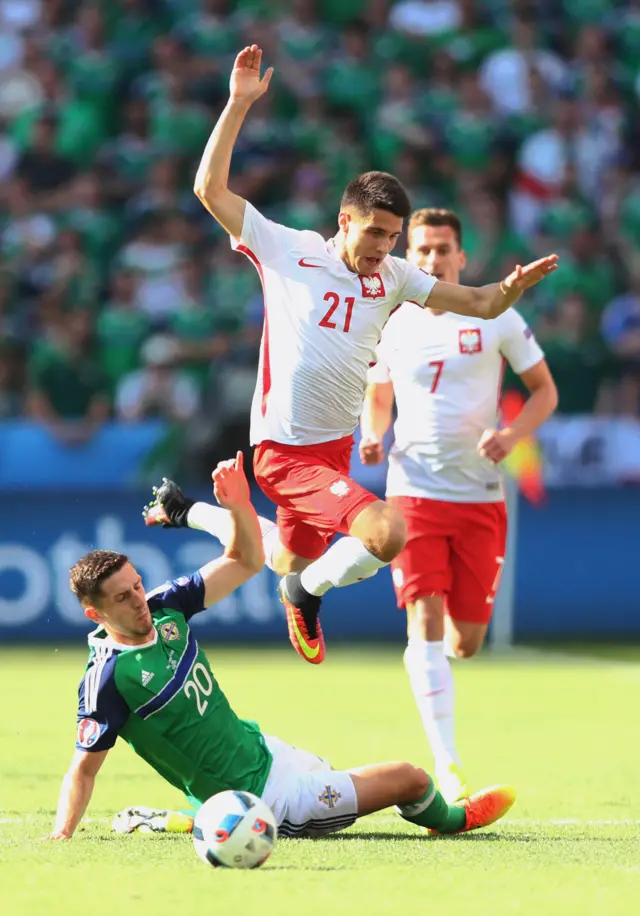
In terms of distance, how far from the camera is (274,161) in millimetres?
16281

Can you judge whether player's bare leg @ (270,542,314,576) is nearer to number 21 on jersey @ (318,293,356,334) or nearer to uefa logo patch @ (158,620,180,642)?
number 21 on jersey @ (318,293,356,334)

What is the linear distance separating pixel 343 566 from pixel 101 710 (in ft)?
4.30

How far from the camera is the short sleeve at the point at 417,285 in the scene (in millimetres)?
6574

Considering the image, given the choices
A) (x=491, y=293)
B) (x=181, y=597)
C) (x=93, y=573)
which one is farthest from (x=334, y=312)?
(x=93, y=573)

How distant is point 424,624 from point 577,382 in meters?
7.46

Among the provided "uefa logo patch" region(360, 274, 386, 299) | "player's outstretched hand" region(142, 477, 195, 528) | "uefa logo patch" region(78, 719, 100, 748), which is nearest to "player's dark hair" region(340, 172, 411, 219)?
"uefa logo patch" region(360, 274, 386, 299)

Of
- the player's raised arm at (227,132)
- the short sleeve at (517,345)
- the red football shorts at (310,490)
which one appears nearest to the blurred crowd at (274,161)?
the short sleeve at (517,345)

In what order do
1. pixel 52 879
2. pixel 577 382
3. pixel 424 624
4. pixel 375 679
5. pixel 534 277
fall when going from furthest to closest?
pixel 577 382 < pixel 375 679 < pixel 424 624 < pixel 534 277 < pixel 52 879

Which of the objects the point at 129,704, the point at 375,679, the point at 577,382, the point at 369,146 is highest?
the point at 369,146

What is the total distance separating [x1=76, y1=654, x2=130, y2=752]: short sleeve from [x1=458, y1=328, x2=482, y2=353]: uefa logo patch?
8.79 feet

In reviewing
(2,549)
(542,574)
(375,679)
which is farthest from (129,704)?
(542,574)

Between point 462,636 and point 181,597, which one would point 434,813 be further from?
point 462,636

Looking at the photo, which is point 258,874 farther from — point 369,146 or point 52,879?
point 369,146

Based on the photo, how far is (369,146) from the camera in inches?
659
